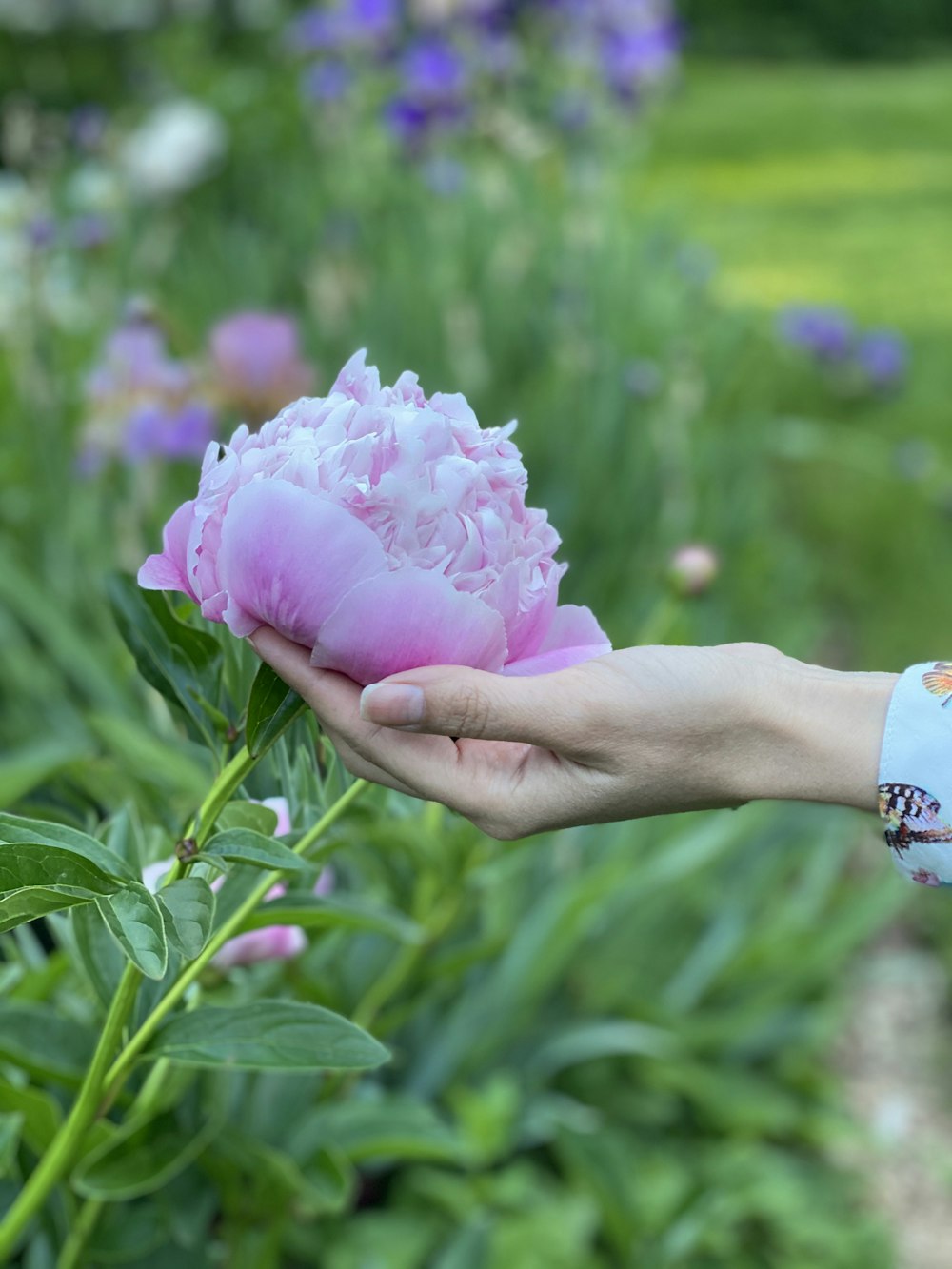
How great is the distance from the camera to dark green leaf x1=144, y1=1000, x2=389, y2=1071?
0.72 m

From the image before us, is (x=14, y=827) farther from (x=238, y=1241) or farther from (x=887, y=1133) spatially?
(x=887, y=1133)

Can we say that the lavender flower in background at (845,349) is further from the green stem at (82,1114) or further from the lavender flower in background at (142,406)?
the green stem at (82,1114)

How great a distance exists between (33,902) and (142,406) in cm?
150

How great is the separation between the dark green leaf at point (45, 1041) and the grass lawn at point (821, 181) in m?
4.42

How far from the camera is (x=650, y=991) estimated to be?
1.88 metres

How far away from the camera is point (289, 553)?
593mm

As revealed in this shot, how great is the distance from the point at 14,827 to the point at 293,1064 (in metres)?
0.21

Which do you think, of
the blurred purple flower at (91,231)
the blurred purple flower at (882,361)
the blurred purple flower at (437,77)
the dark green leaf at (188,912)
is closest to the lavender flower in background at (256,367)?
the blurred purple flower at (91,231)

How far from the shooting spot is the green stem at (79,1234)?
0.89 meters

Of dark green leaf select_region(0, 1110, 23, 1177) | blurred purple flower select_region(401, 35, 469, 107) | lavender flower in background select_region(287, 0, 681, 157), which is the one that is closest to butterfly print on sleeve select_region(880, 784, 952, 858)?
dark green leaf select_region(0, 1110, 23, 1177)

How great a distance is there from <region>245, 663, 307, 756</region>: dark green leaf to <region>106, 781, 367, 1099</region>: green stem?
0.07m

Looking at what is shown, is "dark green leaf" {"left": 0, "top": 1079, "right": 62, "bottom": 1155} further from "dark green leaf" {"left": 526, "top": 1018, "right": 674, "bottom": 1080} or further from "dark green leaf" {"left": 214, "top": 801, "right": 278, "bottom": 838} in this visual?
"dark green leaf" {"left": 526, "top": 1018, "right": 674, "bottom": 1080}

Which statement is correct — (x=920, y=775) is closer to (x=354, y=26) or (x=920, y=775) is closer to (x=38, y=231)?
(x=38, y=231)

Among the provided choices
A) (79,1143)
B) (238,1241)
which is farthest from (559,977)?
(79,1143)
